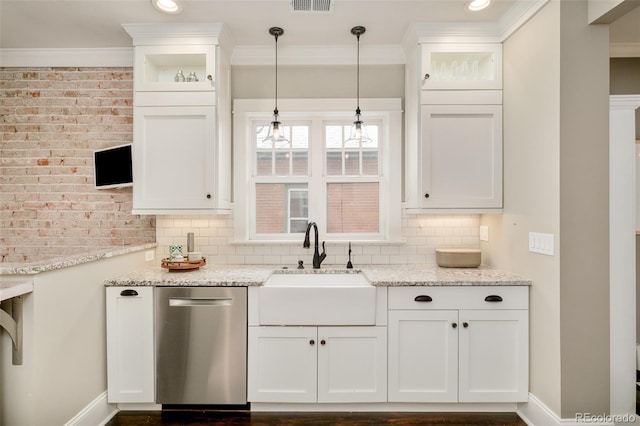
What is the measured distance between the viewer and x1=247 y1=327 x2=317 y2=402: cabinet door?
229cm

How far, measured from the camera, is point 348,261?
2.93 meters

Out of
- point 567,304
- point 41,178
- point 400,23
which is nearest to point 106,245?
point 41,178

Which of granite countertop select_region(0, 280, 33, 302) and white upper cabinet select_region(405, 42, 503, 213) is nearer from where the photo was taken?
granite countertop select_region(0, 280, 33, 302)

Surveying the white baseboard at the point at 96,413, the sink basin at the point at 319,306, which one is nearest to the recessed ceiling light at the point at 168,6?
the sink basin at the point at 319,306

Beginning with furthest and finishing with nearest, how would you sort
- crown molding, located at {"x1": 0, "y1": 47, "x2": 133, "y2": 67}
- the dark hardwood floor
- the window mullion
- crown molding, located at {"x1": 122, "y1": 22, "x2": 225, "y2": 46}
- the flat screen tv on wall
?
1. the window mullion
2. crown molding, located at {"x1": 0, "y1": 47, "x2": 133, "y2": 67}
3. the flat screen tv on wall
4. crown molding, located at {"x1": 122, "y1": 22, "x2": 225, "y2": 46}
5. the dark hardwood floor

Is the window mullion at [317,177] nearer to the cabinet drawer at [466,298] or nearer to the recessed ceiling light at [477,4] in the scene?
the cabinet drawer at [466,298]

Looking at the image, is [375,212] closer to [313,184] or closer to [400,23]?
[313,184]

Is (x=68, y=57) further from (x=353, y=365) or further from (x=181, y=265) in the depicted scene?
(x=353, y=365)

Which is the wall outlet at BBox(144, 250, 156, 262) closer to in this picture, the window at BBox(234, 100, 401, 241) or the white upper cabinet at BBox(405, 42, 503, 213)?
the window at BBox(234, 100, 401, 241)

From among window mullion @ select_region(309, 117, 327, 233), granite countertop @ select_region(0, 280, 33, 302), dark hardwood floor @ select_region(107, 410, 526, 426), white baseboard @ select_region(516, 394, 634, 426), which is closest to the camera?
granite countertop @ select_region(0, 280, 33, 302)

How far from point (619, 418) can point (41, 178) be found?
464 centimetres

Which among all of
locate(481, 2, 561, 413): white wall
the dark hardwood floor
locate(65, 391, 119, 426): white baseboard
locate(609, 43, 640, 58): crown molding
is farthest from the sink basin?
locate(609, 43, 640, 58): crown molding

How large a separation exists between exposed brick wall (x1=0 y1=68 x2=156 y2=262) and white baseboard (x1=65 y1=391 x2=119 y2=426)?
1.31 metres

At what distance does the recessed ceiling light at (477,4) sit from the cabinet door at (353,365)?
2278 millimetres
